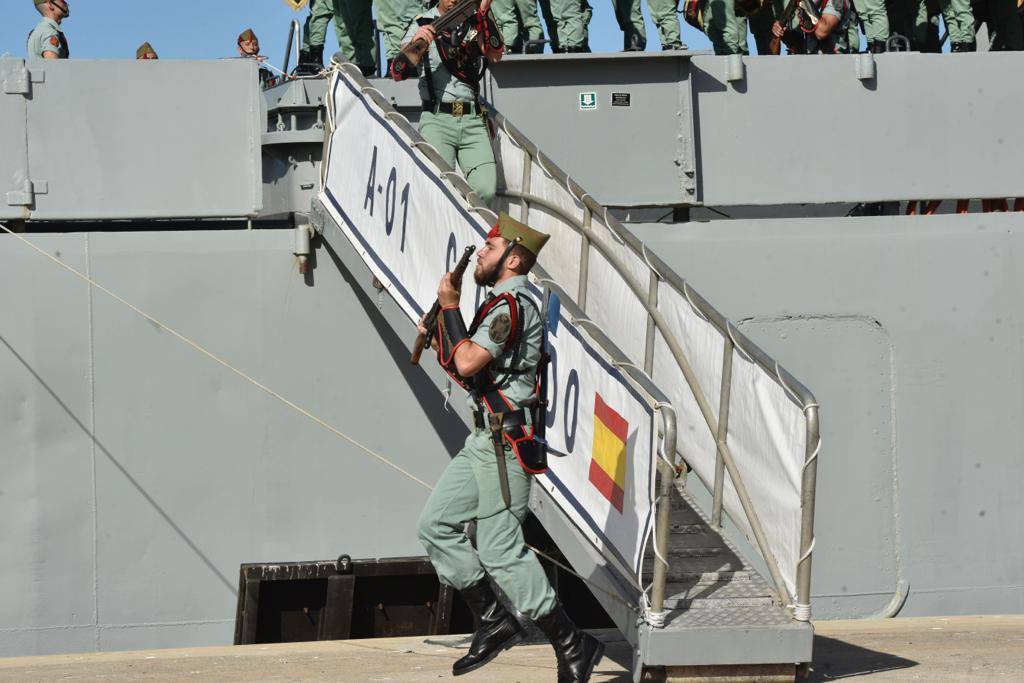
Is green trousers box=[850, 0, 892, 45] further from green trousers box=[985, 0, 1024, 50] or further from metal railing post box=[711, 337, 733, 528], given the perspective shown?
metal railing post box=[711, 337, 733, 528]

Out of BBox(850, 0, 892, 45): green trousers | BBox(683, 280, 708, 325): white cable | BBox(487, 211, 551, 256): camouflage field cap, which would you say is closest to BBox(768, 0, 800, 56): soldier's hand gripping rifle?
BBox(850, 0, 892, 45): green trousers

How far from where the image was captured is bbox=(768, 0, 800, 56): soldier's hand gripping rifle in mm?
10270

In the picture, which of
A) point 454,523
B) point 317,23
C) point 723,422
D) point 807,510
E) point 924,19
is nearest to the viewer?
point 807,510

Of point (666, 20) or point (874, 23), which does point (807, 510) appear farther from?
point (874, 23)

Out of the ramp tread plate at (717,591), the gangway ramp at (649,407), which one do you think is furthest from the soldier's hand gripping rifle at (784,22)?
the ramp tread plate at (717,591)

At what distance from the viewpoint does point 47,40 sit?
346 inches

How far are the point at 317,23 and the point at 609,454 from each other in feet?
20.5

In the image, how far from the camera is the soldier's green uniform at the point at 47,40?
8781 millimetres

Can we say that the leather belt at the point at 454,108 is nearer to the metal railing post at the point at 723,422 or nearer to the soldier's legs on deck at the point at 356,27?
the soldier's legs on deck at the point at 356,27

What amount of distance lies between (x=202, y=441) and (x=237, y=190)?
146cm

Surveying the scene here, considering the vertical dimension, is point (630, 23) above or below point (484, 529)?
above

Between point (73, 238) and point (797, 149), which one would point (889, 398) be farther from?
point (73, 238)

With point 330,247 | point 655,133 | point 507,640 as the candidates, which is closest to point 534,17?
point 655,133

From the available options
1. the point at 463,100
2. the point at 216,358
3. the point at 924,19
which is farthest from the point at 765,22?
the point at 216,358
